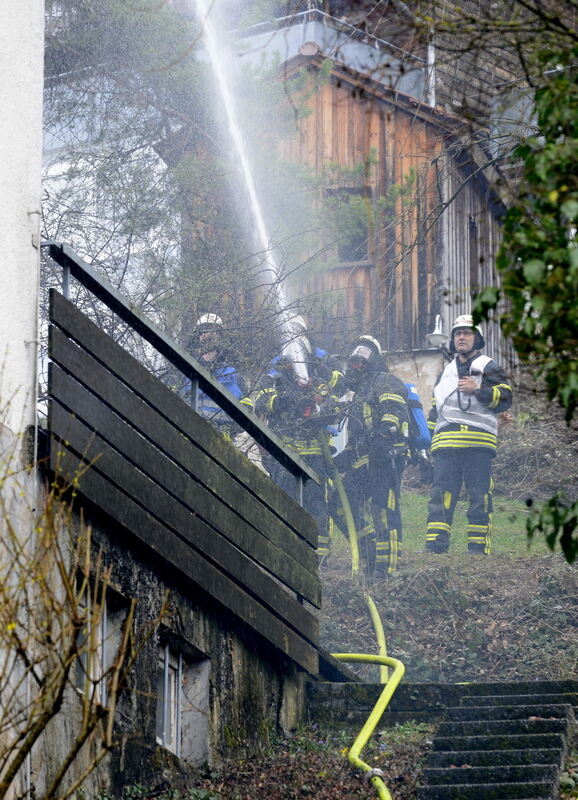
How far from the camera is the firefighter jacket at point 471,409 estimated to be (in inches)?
517

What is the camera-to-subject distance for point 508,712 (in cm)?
773

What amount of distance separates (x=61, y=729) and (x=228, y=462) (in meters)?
2.27

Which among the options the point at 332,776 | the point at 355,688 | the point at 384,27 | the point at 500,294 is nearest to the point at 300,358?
the point at 355,688

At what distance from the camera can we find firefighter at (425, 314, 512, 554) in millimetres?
13000

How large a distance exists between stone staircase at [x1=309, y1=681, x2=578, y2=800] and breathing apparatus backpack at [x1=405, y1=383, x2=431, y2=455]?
16.2 feet

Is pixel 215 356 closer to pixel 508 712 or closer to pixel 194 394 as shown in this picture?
pixel 194 394

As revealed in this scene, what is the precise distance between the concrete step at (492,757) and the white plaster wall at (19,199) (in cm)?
291

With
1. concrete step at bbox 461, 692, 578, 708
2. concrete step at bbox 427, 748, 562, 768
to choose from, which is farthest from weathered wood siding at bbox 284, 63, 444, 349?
concrete step at bbox 427, 748, 562, 768

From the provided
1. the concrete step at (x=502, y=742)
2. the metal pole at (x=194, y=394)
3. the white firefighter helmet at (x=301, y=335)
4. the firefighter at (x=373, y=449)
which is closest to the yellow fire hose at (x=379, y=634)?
the firefighter at (x=373, y=449)

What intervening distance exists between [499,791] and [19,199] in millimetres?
3763

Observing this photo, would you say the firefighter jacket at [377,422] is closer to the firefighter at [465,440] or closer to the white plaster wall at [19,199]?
the firefighter at [465,440]

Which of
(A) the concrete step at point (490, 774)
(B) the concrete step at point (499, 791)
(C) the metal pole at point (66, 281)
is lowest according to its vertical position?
(B) the concrete step at point (499, 791)

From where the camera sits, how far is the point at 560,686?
26.3 ft

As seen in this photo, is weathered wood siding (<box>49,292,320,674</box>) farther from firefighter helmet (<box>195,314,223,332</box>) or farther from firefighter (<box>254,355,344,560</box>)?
firefighter (<box>254,355,344,560</box>)
